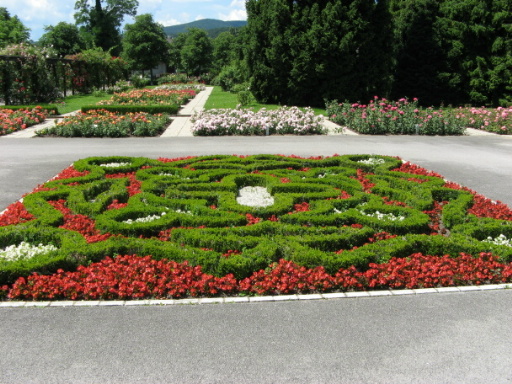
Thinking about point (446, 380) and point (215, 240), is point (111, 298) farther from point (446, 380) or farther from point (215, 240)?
point (446, 380)

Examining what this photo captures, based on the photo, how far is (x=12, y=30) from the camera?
5416 centimetres

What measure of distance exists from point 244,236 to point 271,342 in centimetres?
210

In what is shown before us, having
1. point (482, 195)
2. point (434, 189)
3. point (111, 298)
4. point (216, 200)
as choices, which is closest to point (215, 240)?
point (111, 298)

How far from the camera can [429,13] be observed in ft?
82.8

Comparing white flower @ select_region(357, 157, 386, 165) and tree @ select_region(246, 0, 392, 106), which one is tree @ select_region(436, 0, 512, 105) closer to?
tree @ select_region(246, 0, 392, 106)

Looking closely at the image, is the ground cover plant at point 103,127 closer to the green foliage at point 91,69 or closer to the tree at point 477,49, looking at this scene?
the tree at point 477,49

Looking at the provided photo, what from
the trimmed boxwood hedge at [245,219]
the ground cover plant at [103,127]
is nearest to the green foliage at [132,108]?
the ground cover plant at [103,127]

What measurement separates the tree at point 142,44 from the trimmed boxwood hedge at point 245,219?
141 ft

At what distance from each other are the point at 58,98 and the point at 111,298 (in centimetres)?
2499

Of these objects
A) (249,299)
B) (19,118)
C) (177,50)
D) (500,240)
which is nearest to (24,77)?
(19,118)

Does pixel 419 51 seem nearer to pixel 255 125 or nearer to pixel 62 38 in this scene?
pixel 255 125

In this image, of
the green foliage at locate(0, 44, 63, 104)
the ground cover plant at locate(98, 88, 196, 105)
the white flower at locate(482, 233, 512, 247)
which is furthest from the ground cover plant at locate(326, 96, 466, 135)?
the green foliage at locate(0, 44, 63, 104)

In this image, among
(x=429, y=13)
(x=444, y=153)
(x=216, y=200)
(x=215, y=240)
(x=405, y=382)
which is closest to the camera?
(x=405, y=382)

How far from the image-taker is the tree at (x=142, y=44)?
48.6 metres
